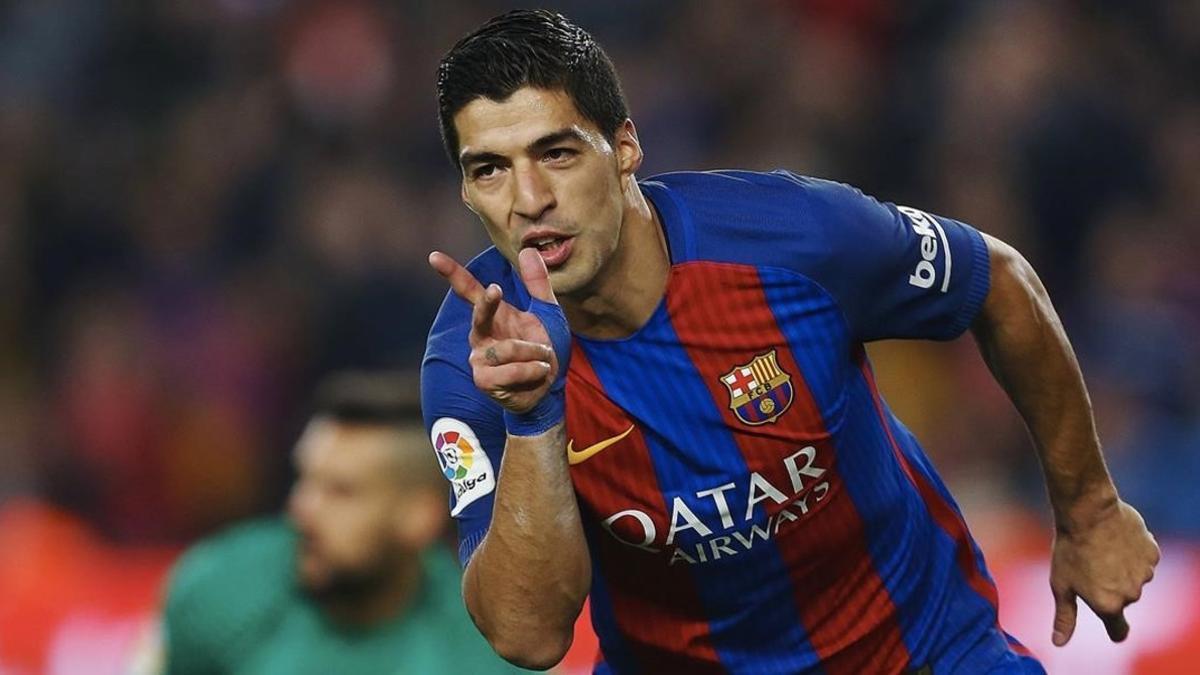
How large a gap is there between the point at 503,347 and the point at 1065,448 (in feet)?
4.95

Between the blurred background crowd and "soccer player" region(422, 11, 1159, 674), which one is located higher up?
"soccer player" region(422, 11, 1159, 674)

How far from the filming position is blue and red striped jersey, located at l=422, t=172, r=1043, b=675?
395 centimetres

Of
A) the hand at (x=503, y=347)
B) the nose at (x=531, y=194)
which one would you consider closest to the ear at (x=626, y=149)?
the nose at (x=531, y=194)

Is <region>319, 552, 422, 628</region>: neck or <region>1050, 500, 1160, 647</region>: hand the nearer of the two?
<region>1050, 500, 1160, 647</region>: hand

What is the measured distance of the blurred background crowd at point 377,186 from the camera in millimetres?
9102

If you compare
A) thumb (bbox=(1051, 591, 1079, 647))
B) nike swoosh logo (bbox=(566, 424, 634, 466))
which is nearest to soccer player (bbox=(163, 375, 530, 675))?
thumb (bbox=(1051, 591, 1079, 647))

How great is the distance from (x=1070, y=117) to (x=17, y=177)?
5.38 metres

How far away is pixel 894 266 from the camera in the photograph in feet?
13.4

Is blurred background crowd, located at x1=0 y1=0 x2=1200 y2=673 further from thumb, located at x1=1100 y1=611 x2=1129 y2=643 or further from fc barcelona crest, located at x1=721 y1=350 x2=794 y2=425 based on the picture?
fc barcelona crest, located at x1=721 y1=350 x2=794 y2=425

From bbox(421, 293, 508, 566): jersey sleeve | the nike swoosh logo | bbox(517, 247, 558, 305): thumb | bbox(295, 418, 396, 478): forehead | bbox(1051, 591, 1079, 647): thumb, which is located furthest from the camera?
bbox(295, 418, 396, 478): forehead

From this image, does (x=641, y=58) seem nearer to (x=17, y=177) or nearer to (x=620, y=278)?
(x=17, y=177)

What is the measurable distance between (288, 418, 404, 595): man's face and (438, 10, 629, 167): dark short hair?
2.13 meters

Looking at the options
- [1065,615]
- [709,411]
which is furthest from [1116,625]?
[709,411]

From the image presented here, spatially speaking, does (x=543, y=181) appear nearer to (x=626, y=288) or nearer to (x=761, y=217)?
(x=626, y=288)
